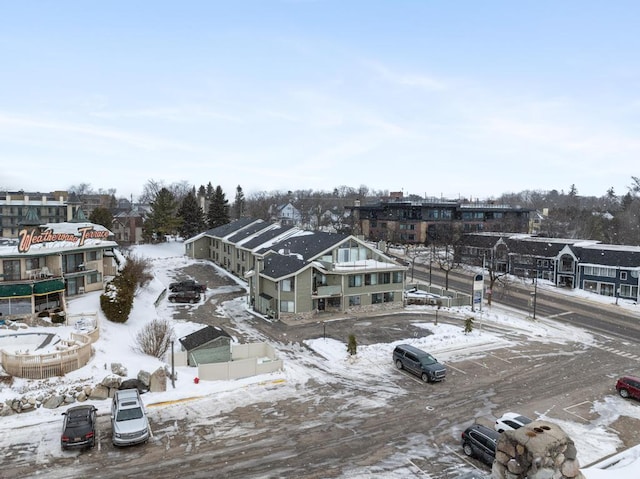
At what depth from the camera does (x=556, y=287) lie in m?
67.6

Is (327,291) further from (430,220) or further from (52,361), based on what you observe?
(430,220)

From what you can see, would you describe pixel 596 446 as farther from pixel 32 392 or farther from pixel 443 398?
pixel 32 392

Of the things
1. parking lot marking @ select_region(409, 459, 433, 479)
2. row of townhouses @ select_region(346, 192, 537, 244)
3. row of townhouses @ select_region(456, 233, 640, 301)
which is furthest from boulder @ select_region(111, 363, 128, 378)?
row of townhouses @ select_region(346, 192, 537, 244)

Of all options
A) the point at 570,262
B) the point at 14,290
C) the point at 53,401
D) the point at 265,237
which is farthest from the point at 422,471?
the point at 570,262

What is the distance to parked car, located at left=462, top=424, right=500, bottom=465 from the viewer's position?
66.0 feet

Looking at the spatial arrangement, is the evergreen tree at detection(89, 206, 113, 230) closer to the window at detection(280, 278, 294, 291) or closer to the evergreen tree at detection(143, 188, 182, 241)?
the evergreen tree at detection(143, 188, 182, 241)

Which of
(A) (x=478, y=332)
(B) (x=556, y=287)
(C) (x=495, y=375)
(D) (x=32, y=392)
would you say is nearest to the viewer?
(D) (x=32, y=392)

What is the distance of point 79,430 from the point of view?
20703mm

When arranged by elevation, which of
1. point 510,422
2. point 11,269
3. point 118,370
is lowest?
point 510,422

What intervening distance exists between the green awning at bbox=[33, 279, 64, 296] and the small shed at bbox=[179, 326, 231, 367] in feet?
42.9

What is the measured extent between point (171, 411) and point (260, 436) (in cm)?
570

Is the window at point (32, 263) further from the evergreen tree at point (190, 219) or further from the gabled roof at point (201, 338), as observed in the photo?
the evergreen tree at point (190, 219)

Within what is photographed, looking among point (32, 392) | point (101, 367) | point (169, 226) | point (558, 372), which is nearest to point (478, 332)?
point (558, 372)

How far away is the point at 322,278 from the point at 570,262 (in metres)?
40.8
